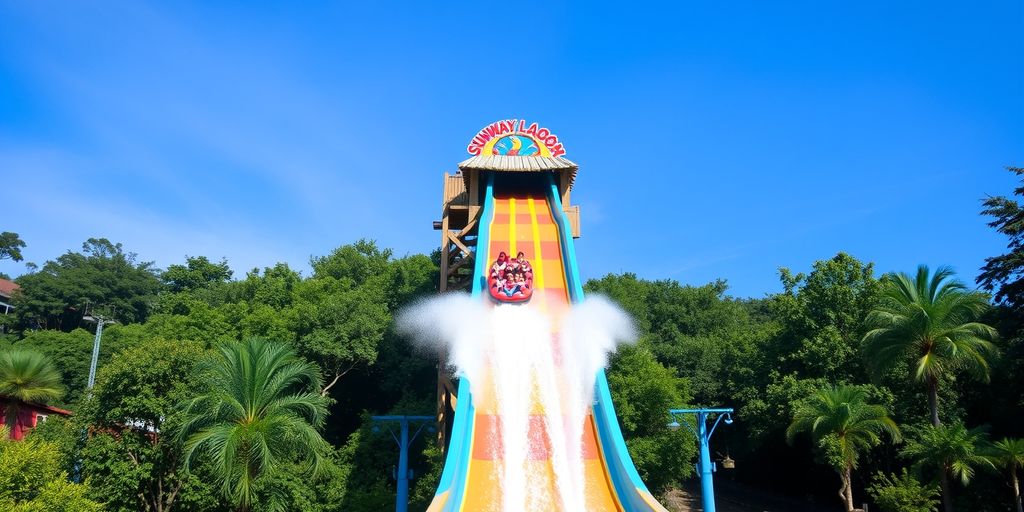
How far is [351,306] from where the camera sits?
27.9 metres

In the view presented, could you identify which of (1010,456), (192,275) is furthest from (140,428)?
(192,275)

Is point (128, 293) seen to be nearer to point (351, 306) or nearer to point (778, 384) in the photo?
point (351, 306)

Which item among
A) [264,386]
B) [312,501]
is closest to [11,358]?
[312,501]

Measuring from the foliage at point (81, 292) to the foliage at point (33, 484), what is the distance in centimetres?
4573

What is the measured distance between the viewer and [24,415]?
22625 millimetres

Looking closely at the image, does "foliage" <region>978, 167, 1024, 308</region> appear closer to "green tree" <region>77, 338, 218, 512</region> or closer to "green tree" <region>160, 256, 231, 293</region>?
"green tree" <region>77, 338, 218, 512</region>

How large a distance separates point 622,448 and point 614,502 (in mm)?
1288

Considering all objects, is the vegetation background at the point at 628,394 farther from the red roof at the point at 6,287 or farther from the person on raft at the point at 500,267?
the red roof at the point at 6,287

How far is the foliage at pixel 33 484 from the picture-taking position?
1162 cm

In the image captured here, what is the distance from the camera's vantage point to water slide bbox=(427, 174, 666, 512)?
12977 millimetres

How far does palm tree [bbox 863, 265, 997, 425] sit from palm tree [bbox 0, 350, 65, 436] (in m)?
24.9

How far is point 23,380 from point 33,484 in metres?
10.0

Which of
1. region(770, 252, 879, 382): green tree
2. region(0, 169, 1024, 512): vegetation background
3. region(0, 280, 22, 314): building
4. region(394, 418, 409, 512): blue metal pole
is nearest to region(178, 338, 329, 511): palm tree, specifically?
region(0, 169, 1024, 512): vegetation background

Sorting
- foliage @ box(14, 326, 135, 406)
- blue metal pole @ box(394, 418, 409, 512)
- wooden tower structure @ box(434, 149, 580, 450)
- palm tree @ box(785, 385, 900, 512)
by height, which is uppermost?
wooden tower structure @ box(434, 149, 580, 450)
